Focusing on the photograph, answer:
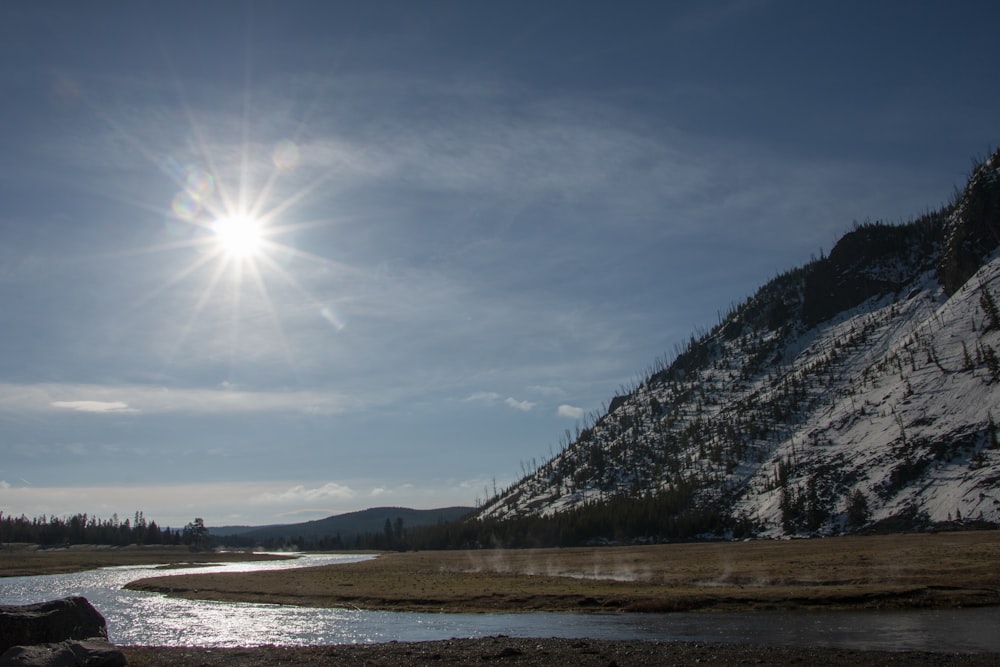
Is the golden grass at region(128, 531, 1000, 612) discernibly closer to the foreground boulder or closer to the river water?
the river water

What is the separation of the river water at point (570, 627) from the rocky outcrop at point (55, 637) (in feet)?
35.1

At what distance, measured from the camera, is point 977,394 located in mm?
171250

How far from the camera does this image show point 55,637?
1138 inches

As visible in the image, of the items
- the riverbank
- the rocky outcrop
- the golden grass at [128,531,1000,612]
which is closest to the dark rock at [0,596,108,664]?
the rocky outcrop

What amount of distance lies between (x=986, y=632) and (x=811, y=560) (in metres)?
47.5

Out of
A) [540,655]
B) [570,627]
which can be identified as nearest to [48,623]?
[540,655]

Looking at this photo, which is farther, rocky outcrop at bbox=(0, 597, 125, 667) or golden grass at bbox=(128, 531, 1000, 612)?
golden grass at bbox=(128, 531, 1000, 612)

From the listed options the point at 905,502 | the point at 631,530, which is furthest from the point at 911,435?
the point at 631,530

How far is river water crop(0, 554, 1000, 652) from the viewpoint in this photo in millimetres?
34625

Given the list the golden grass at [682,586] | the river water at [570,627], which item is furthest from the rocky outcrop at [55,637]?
the golden grass at [682,586]

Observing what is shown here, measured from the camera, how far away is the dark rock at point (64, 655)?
23844 millimetres

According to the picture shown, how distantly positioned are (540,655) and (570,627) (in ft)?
42.2

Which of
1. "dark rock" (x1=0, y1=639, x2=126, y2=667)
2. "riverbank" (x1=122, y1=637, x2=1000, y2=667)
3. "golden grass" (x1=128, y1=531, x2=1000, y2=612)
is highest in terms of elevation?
"dark rock" (x1=0, y1=639, x2=126, y2=667)

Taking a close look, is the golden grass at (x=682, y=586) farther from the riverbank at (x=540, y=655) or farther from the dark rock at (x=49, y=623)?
the dark rock at (x=49, y=623)
